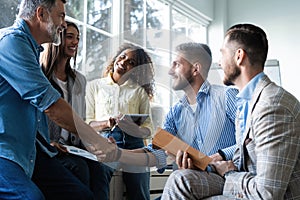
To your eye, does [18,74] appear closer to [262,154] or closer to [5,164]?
[5,164]

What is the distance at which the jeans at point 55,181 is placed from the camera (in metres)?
1.42

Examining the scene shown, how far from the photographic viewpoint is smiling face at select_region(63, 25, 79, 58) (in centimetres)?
186

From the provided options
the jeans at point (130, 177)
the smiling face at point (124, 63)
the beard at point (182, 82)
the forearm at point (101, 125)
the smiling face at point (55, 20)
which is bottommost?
the jeans at point (130, 177)

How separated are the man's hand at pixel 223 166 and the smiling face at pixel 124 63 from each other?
0.60 meters

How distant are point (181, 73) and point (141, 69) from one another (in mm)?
172

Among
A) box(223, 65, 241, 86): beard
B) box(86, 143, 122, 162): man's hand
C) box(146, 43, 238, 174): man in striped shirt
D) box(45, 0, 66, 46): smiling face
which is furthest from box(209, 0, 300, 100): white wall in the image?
box(45, 0, 66, 46): smiling face

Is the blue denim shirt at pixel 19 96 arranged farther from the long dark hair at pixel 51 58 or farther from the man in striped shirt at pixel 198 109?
the man in striped shirt at pixel 198 109

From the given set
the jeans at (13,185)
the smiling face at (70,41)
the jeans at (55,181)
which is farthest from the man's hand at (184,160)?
the smiling face at (70,41)

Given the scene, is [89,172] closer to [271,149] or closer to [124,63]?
[124,63]

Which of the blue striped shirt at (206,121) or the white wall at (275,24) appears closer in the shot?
the blue striped shirt at (206,121)

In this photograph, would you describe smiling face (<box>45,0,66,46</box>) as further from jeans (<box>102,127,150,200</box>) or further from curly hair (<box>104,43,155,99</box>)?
jeans (<box>102,127,150,200</box>)

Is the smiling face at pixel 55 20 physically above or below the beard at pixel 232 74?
above

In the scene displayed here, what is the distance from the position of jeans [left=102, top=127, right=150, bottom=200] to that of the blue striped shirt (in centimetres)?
10

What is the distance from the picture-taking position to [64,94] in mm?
1732
